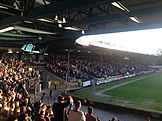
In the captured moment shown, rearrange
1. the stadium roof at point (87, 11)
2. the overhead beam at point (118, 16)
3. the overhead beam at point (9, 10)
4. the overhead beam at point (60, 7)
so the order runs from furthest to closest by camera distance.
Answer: the overhead beam at point (9, 10)
the overhead beam at point (118, 16)
the stadium roof at point (87, 11)
the overhead beam at point (60, 7)

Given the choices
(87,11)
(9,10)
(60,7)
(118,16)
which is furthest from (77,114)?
(87,11)

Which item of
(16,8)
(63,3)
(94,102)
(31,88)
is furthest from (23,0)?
(31,88)

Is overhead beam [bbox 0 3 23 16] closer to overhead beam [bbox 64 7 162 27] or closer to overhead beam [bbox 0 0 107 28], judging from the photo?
overhead beam [bbox 0 0 107 28]

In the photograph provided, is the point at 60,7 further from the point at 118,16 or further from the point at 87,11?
the point at 87,11

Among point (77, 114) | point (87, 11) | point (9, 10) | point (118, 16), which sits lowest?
point (77, 114)

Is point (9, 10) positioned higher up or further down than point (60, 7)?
higher up

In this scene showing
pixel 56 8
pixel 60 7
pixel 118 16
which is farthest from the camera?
pixel 118 16

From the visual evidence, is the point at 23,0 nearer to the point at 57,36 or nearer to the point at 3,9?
the point at 3,9

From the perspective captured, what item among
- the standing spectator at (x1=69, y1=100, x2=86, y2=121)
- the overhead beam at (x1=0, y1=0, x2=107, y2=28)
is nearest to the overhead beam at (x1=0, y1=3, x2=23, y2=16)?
the overhead beam at (x1=0, y1=0, x2=107, y2=28)

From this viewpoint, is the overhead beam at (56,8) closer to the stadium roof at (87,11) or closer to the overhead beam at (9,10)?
the stadium roof at (87,11)

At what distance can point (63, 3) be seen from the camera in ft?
20.8

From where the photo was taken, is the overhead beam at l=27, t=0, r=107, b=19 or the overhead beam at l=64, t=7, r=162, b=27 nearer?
the overhead beam at l=27, t=0, r=107, b=19

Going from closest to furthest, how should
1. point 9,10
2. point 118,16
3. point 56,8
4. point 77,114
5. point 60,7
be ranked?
point 77,114 < point 60,7 < point 56,8 < point 9,10 < point 118,16

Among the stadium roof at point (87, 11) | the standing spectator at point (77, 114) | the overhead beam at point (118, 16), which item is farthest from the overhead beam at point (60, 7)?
the standing spectator at point (77, 114)
